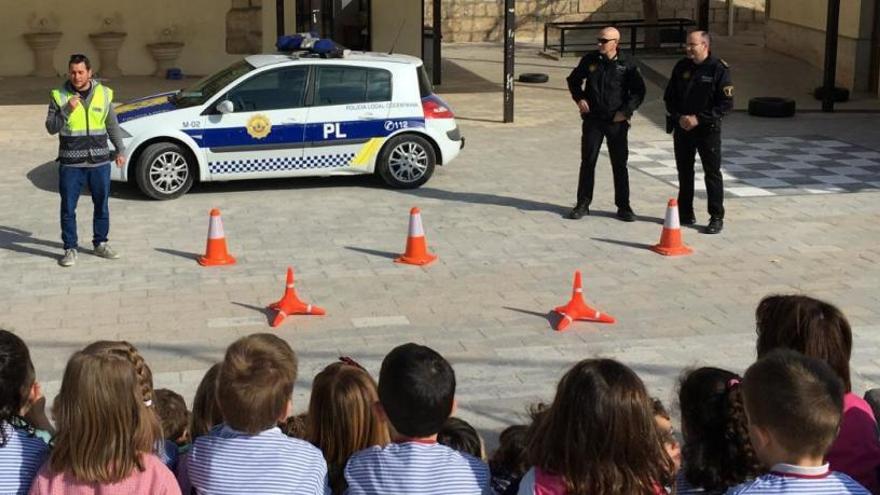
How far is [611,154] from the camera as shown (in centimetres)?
1150

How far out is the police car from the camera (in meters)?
12.1

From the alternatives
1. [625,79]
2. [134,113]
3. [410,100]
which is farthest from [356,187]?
[625,79]

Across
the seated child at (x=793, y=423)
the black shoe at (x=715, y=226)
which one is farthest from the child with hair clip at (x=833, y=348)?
the black shoe at (x=715, y=226)

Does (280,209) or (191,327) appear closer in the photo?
(191,327)

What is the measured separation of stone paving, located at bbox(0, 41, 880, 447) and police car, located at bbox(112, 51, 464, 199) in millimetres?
301

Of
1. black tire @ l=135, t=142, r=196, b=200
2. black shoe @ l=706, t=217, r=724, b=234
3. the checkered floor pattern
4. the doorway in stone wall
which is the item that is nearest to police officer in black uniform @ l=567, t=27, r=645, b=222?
black shoe @ l=706, t=217, r=724, b=234

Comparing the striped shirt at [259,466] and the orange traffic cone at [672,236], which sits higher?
the striped shirt at [259,466]

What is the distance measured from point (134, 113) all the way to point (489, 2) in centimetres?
1958

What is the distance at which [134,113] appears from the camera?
40.4 ft

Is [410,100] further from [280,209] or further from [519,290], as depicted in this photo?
[519,290]

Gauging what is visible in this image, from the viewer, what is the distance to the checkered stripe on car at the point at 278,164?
40.3ft

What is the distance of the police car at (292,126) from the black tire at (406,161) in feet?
0.03

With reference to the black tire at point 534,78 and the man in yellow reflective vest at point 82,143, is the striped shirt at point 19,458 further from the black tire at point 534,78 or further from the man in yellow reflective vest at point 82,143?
the black tire at point 534,78

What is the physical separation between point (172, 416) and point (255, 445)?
835 millimetres
